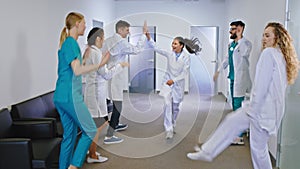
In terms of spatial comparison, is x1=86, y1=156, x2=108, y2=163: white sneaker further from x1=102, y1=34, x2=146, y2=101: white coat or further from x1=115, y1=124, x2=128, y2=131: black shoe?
x1=115, y1=124, x2=128, y2=131: black shoe

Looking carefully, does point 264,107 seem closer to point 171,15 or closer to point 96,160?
→ point 96,160

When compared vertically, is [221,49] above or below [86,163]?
above

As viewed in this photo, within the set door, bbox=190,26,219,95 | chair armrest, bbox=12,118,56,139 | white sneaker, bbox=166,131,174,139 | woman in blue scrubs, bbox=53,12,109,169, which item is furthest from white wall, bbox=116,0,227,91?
woman in blue scrubs, bbox=53,12,109,169

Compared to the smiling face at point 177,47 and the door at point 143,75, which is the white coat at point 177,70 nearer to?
the smiling face at point 177,47

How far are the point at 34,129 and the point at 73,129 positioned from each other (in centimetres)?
68

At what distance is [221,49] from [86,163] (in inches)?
228

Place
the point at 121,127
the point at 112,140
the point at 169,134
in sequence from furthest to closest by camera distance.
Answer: the point at 121,127 < the point at 169,134 < the point at 112,140

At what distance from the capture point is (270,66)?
235cm

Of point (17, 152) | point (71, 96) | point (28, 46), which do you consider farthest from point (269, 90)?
point (28, 46)

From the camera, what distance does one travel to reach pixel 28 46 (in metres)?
3.70

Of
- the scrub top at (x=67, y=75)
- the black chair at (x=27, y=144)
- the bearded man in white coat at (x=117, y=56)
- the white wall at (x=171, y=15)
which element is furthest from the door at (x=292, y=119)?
the white wall at (x=171, y=15)

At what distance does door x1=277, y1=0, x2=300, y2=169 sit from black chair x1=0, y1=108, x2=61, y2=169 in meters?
2.29

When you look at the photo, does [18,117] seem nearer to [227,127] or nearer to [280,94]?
[227,127]

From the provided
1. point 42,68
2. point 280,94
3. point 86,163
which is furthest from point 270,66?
point 42,68
